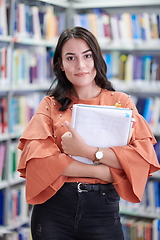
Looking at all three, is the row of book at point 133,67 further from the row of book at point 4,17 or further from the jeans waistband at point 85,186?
the jeans waistband at point 85,186

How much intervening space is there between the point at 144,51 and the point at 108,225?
86.2 inches

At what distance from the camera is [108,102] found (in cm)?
151

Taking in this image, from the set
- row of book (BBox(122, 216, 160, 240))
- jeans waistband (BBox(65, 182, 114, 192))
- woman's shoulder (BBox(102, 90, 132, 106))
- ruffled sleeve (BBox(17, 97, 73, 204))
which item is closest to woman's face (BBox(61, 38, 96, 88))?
woman's shoulder (BBox(102, 90, 132, 106))

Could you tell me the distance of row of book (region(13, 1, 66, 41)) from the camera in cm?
275

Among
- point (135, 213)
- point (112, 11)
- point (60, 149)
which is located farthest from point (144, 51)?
point (60, 149)

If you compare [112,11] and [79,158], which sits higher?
[112,11]

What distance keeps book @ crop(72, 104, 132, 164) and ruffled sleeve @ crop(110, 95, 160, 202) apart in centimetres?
5

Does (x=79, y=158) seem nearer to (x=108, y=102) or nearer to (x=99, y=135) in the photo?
(x=99, y=135)

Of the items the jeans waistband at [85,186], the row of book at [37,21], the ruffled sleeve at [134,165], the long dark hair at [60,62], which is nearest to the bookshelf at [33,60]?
the row of book at [37,21]

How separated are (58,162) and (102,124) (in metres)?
0.23

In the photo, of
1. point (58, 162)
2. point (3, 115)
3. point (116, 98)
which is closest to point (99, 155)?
point (58, 162)

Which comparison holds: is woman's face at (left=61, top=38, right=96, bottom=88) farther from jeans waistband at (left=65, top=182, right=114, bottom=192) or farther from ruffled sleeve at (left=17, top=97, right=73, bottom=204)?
jeans waistband at (left=65, top=182, right=114, bottom=192)

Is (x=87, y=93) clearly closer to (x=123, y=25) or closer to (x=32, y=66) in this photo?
(x=32, y=66)

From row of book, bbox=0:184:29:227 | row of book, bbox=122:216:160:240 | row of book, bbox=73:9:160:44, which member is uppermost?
row of book, bbox=73:9:160:44
